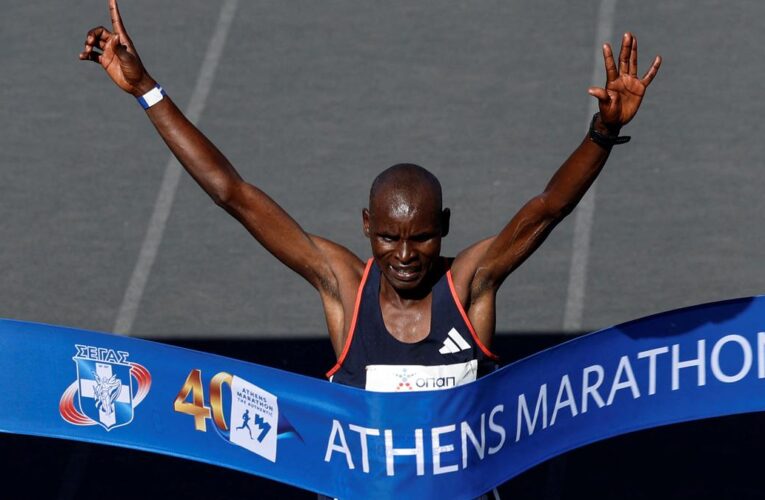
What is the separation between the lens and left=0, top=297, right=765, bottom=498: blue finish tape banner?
17.6 ft

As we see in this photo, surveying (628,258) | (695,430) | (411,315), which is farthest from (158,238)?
(411,315)

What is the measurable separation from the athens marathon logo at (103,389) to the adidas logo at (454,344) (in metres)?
1.12

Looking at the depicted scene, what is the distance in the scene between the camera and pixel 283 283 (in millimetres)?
9430

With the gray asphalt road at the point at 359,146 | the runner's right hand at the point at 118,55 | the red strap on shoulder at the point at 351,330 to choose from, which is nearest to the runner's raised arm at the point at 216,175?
the runner's right hand at the point at 118,55

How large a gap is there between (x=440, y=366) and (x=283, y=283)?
13.5ft

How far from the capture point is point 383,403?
529cm

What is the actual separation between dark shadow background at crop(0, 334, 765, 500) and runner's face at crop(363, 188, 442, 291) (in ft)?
8.62

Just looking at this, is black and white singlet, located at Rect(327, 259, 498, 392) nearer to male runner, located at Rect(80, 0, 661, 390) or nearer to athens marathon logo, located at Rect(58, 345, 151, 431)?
male runner, located at Rect(80, 0, 661, 390)

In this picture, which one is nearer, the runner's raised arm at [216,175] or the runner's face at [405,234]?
the runner's face at [405,234]

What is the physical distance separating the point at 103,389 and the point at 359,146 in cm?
522

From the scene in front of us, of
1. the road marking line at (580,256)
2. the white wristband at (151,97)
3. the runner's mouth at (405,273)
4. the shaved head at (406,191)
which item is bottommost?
the runner's mouth at (405,273)

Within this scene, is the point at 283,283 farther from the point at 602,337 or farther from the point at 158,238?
the point at 602,337

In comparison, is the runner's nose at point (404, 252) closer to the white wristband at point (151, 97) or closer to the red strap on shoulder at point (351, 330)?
the red strap on shoulder at point (351, 330)

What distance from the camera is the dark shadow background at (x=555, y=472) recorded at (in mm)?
7688
